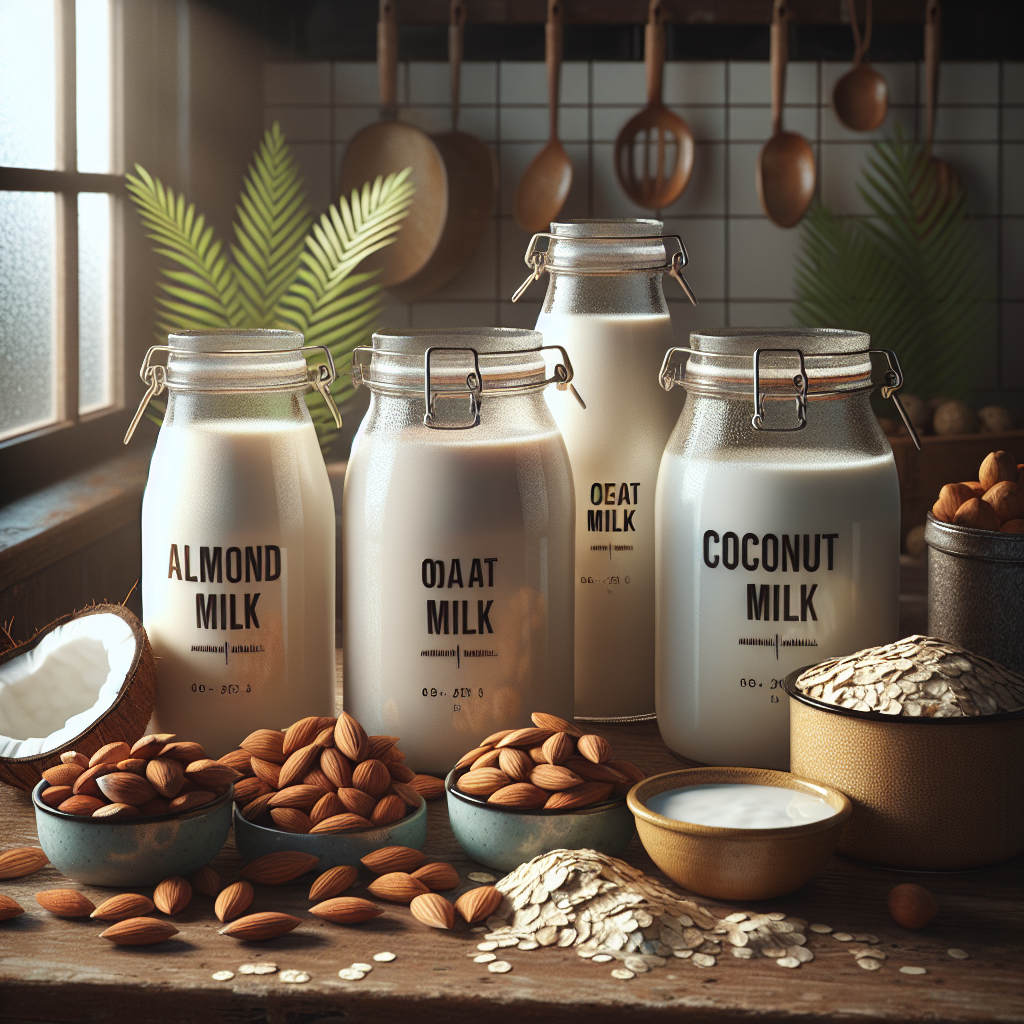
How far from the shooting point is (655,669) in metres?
0.99

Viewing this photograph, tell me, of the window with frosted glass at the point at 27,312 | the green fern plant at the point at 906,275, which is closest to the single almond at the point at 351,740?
the window with frosted glass at the point at 27,312

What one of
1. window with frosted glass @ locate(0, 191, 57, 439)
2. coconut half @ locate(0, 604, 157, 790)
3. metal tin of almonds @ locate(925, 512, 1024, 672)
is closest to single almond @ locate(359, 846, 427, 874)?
coconut half @ locate(0, 604, 157, 790)

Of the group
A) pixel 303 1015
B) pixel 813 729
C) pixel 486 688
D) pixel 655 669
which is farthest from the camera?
pixel 655 669

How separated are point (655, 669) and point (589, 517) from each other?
13cm

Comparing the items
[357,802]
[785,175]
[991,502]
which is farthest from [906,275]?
[357,802]

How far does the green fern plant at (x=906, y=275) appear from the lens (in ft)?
9.42

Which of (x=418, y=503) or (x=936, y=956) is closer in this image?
(x=936, y=956)

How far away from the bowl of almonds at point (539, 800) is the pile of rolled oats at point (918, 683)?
14cm

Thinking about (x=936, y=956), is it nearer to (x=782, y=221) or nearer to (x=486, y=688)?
(x=486, y=688)

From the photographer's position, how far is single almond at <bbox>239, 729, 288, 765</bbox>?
817 millimetres

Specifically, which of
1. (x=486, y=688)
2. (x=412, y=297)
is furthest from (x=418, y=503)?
(x=412, y=297)

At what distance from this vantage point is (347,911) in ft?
2.29

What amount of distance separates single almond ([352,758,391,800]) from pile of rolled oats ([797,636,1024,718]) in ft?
0.88

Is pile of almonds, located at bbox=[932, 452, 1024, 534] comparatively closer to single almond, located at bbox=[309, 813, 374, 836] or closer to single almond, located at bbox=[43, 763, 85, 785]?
single almond, located at bbox=[309, 813, 374, 836]
